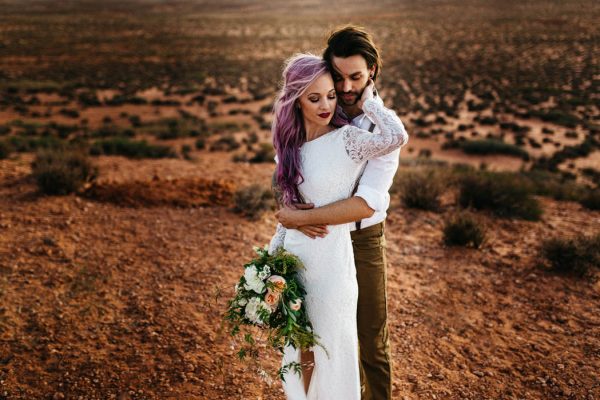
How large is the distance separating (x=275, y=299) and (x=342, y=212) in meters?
0.60

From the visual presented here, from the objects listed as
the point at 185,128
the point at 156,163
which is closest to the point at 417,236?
the point at 156,163

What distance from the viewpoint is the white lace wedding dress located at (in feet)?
8.18

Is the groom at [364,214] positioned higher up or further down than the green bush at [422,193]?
higher up

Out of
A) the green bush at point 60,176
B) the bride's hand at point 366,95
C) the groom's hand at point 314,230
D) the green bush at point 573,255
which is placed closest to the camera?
the groom's hand at point 314,230

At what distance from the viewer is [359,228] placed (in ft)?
Answer: 9.29

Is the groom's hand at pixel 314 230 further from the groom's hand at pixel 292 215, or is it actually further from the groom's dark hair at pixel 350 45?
the groom's dark hair at pixel 350 45

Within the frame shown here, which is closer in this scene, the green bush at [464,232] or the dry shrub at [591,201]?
the green bush at [464,232]

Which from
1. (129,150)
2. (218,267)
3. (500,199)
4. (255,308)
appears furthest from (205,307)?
(129,150)

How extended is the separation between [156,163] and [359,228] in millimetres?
9255

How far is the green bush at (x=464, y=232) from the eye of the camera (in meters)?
6.49

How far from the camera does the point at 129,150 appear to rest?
12.4 m

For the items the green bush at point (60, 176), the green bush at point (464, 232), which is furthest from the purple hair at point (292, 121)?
the green bush at point (60, 176)

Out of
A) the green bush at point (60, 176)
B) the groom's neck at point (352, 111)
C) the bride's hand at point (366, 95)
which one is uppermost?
the bride's hand at point (366, 95)

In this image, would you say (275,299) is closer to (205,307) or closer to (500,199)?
(205,307)
